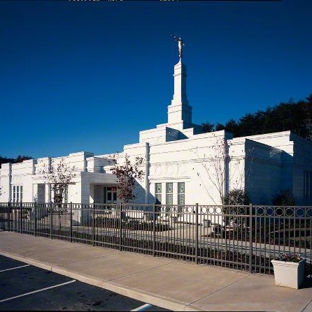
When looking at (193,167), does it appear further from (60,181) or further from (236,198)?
(60,181)

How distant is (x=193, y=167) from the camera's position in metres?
25.5

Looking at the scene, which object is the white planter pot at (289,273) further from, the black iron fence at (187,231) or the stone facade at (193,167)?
the stone facade at (193,167)

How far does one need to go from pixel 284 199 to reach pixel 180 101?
16.6m

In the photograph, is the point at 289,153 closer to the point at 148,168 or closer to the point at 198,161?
the point at 198,161

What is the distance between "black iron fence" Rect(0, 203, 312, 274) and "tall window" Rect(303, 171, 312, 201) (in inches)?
694

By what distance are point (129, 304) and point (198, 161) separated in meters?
18.6

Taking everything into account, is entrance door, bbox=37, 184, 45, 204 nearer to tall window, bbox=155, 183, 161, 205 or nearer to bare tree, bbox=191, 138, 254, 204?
tall window, bbox=155, 183, 161, 205

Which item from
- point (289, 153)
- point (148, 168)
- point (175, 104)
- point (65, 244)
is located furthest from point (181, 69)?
point (65, 244)

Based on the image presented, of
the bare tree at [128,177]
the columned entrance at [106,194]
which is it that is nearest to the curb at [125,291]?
the bare tree at [128,177]

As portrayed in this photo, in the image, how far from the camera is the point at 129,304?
6.93 metres

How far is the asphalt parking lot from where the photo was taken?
6.73m

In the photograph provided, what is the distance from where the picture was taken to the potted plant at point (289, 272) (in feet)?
24.9

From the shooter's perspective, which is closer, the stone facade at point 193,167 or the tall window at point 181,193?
the stone facade at point 193,167

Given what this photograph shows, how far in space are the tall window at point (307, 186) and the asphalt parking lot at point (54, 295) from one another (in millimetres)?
26126
